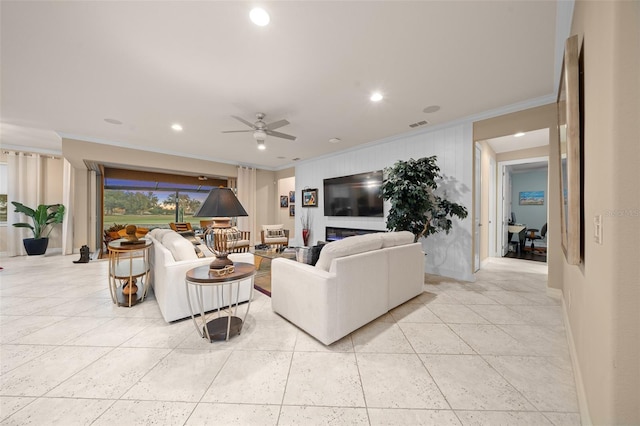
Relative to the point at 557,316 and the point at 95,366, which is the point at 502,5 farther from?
the point at 95,366

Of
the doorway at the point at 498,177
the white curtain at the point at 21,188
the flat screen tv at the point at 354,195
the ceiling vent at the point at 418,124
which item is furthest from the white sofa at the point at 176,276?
the white curtain at the point at 21,188

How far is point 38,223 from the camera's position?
550 centimetres

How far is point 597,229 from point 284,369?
1.94m

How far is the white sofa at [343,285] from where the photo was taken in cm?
192

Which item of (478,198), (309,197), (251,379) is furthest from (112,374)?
(309,197)

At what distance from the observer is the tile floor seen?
130 centimetres

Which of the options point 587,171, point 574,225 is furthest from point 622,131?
point 574,225

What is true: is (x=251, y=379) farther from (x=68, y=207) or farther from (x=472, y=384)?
(x=68, y=207)

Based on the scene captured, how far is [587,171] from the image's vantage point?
1.25 meters

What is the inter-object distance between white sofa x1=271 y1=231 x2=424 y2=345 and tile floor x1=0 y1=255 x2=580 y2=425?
15 centimetres

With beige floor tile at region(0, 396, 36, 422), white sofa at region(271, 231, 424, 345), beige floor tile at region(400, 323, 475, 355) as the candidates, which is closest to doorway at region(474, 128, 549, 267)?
white sofa at region(271, 231, 424, 345)

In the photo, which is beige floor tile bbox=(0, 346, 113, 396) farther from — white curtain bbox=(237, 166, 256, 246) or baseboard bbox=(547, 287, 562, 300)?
white curtain bbox=(237, 166, 256, 246)

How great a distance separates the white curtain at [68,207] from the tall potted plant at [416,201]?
7422mm

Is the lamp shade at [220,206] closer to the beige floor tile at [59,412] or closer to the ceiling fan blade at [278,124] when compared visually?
the beige floor tile at [59,412]
